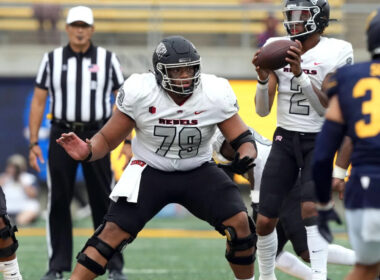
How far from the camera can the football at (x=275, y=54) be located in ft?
17.1

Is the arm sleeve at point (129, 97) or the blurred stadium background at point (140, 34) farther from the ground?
the arm sleeve at point (129, 97)

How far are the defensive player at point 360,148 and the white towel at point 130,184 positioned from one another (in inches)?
48.8

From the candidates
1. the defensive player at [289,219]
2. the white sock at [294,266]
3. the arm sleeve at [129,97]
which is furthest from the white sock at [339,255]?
the arm sleeve at [129,97]

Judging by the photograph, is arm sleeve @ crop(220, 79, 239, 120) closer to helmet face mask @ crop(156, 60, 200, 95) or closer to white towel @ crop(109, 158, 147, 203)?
helmet face mask @ crop(156, 60, 200, 95)

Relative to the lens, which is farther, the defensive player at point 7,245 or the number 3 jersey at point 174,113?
the defensive player at point 7,245

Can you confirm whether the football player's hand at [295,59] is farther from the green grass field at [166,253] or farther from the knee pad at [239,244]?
the green grass field at [166,253]

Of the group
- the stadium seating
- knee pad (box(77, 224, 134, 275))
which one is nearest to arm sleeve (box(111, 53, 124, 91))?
knee pad (box(77, 224, 134, 275))

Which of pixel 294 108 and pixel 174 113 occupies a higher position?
pixel 174 113

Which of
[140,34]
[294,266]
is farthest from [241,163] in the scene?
[140,34]

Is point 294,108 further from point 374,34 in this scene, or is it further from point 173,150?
point 374,34

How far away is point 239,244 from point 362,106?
1315 mm

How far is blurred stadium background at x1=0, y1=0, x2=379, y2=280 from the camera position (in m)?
12.4

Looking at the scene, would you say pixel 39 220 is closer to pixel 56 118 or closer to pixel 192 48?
pixel 56 118

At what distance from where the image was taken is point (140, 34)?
13953 mm
